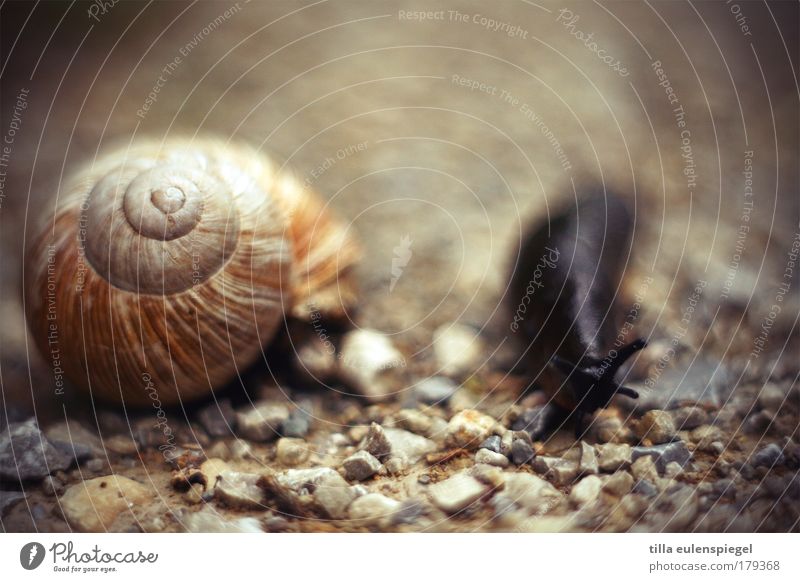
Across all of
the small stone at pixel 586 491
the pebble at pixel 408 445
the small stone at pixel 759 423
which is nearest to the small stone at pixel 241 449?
the pebble at pixel 408 445

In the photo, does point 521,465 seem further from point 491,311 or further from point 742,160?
point 742,160

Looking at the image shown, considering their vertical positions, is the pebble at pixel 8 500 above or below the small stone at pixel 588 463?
below

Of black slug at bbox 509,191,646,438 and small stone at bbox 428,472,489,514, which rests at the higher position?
black slug at bbox 509,191,646,438

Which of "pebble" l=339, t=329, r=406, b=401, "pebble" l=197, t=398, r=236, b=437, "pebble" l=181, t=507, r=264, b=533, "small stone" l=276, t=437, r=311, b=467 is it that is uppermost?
"pebble" l=339, t=329, r=406, b=401

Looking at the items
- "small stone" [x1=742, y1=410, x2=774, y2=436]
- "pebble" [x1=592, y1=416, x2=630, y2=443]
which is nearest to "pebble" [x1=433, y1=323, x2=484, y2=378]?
"pebble" [x1=592, y1=416, x2=630, y2=443]

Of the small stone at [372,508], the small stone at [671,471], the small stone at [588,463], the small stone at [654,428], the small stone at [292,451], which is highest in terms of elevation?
the small stone at [654,428]

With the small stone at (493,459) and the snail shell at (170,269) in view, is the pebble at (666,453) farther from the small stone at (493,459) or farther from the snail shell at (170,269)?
the snail shell at (170,269)

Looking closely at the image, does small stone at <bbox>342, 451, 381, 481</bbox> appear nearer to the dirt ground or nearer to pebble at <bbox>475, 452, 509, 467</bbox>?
the dirt ground
